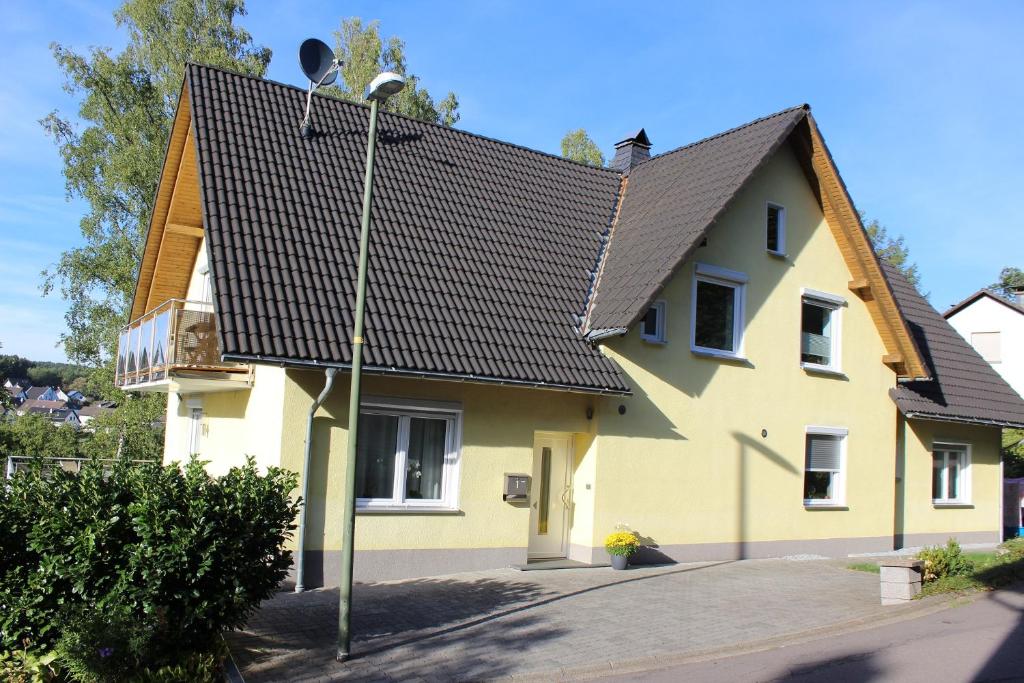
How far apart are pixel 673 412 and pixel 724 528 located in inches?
98.4

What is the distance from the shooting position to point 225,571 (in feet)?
24.9

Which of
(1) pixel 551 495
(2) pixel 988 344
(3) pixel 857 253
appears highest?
(2) pixel 988 344

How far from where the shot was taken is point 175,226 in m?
16.7

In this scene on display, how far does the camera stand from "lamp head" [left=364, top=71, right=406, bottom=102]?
27.4 feet

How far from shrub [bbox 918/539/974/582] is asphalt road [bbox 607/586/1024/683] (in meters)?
1.53

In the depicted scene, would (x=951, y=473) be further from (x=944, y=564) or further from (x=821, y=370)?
(x=944, y=564)

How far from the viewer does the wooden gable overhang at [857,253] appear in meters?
17.0

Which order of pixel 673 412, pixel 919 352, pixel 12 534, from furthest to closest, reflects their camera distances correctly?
pixel 919 352
pixel 673 412
pixel 12 534

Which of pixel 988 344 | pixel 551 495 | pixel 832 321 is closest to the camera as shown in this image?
pixel 551 495

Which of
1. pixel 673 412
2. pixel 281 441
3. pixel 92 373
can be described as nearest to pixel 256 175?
pixel 281 441

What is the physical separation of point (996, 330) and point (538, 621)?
36.9 metres

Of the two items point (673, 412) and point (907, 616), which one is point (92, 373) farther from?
point (907, 616)

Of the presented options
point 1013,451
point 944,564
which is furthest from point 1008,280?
point 944,564

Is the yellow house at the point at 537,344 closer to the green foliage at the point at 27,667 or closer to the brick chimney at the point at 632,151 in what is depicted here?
the brick chimney at the point at 632,151
